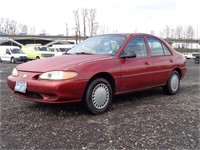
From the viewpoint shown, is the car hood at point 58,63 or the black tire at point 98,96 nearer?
the car hood at point 58,63

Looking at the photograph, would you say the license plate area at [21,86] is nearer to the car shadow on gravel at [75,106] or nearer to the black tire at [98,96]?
the car shadow on gravel at [75,106]

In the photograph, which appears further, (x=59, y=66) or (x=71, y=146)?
(x=59, y=66)

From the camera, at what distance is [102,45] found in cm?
529

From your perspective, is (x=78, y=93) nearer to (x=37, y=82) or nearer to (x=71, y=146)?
(x=37, y=82)

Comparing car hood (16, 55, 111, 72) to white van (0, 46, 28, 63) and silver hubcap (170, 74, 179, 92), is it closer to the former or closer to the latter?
silver hubcap (170, 74, 179, 92)

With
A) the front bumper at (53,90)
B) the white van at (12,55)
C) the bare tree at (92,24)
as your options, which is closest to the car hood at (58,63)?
the front bumper at (53,90)

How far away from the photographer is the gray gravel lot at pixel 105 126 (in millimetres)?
3240

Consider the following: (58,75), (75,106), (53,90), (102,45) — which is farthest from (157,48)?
(53,90)

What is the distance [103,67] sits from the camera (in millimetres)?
4574

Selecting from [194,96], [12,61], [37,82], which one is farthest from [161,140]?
[12,61]

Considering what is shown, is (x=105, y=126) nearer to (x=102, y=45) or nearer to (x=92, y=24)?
(x=102, y=45)

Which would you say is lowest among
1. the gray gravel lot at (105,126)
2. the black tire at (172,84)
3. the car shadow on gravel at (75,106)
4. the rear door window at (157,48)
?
the gray gravel lot at (105,126)

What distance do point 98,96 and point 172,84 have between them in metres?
2.50

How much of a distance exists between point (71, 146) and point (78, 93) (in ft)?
4.06
